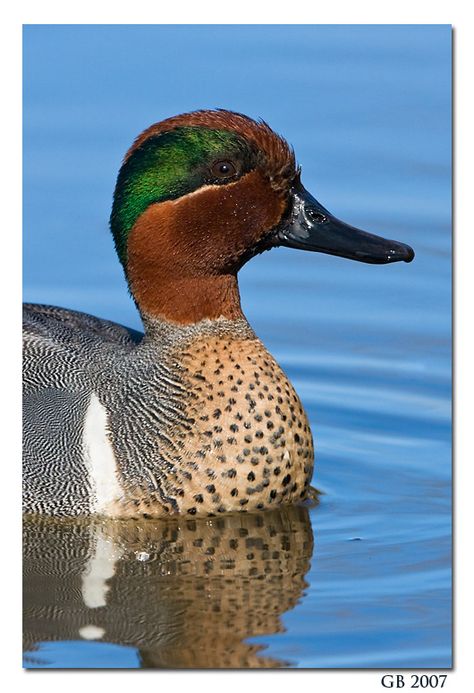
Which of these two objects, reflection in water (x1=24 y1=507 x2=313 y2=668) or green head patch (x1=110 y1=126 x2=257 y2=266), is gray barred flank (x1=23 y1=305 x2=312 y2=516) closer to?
reflection in water (x1=24 y1=507 x2=313 y2=668)

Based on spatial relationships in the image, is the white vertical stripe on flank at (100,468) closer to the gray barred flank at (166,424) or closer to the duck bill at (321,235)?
the gray barred flank at (166,424)

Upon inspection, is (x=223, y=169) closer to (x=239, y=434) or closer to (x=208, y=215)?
(x=208, y=215)

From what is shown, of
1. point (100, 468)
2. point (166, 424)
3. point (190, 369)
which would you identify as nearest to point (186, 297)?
point (190, 369)

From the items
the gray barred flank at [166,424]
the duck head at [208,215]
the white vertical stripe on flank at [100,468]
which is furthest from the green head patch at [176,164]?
the white vertical stripe on flank at [100,468]

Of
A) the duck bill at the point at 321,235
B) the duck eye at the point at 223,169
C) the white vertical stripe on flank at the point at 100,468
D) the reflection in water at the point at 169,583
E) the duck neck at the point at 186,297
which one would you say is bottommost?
the reflection in water at the point at 169,583

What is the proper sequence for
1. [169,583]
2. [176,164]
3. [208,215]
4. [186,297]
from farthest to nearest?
[186,297]
[208,215]
[176,164]
[169,583]

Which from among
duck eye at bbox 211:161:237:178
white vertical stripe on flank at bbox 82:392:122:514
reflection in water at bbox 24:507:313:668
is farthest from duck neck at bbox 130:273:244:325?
reflection in water at bbox 24:507:313:668
